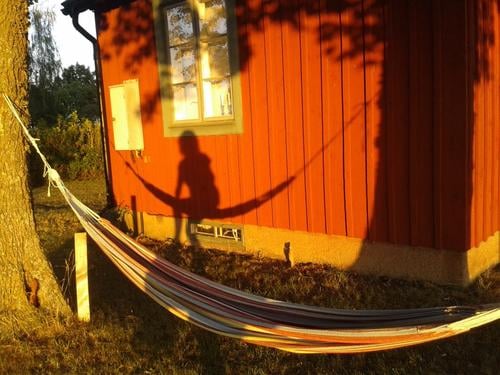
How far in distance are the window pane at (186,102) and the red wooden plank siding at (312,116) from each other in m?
1.66

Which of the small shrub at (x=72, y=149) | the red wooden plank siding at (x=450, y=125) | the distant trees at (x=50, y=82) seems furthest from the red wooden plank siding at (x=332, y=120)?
the distant trees at (x=50, y=82)

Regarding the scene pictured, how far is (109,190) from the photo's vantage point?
8.27 m

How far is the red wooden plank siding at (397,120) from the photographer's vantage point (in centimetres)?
468

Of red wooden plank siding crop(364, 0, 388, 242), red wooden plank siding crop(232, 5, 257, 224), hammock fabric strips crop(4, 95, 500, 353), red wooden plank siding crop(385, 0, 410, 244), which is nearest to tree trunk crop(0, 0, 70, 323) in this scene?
hammock fabric strips crop(4, 95, 500, 353)

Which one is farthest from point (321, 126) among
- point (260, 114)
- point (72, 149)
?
point (72, 149)

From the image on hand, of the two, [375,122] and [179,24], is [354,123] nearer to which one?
[375,122]

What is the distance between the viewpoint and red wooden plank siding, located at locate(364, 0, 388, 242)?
4.82m

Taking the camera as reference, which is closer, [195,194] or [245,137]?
[245,137]

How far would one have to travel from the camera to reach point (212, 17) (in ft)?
→ 20.4

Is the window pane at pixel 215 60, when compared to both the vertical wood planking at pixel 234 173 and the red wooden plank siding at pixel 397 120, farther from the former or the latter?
the red wooden plank siding at pixel 397 120

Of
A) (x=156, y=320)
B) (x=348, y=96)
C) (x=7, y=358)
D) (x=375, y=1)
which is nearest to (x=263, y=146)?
(x=348, y=96)

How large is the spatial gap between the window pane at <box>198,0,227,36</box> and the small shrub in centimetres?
1129

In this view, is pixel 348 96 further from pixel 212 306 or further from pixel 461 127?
pixel 212 306

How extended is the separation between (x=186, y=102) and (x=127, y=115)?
1.18 meters
